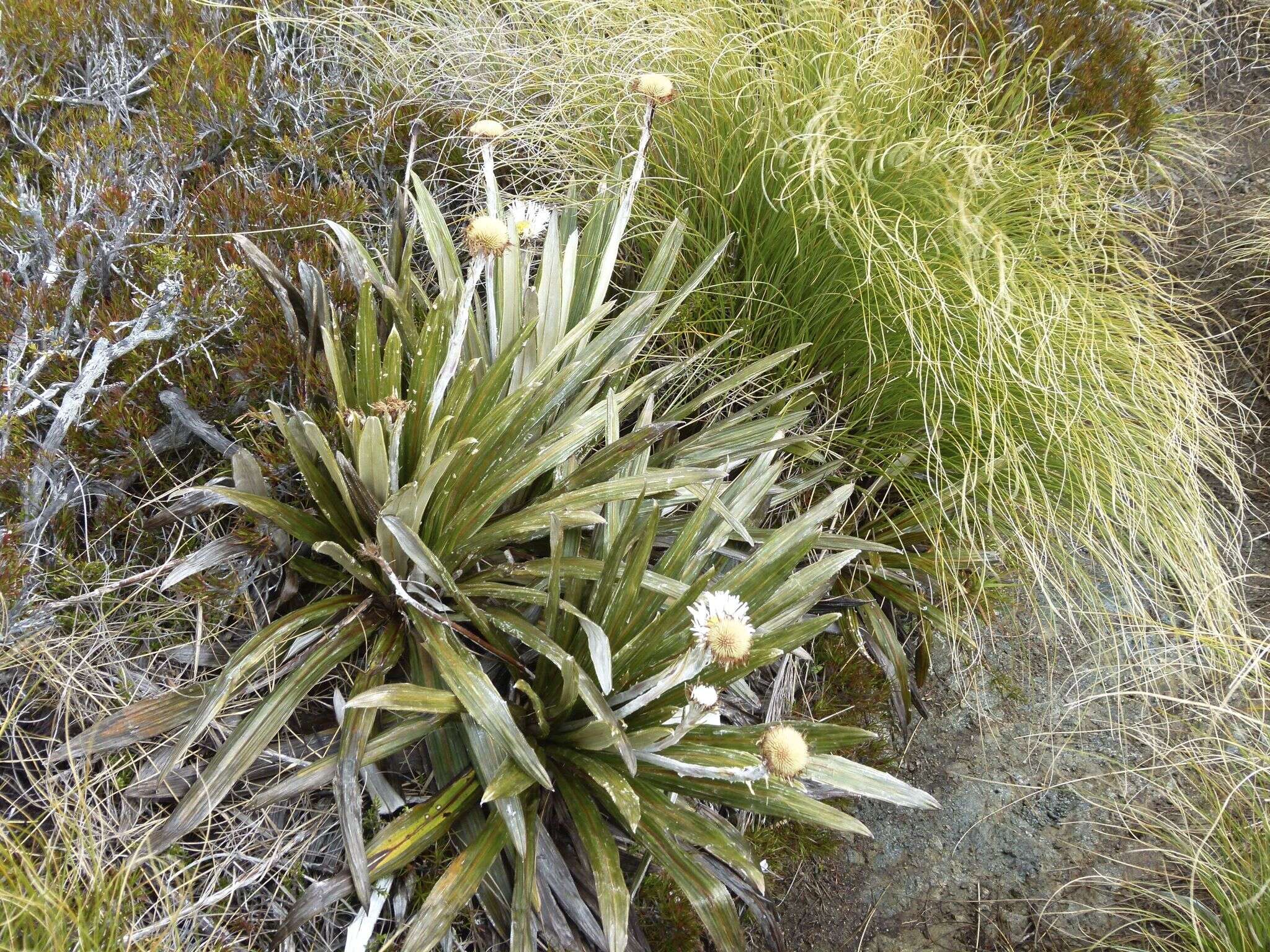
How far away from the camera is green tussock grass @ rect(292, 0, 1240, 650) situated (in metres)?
2.69

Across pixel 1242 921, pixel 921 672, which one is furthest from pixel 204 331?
pixel 1242 921

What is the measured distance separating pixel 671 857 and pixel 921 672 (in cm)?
131

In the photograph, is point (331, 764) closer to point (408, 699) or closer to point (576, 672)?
point (408, 699)

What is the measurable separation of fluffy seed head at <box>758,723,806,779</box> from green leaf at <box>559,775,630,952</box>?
1.71 ft

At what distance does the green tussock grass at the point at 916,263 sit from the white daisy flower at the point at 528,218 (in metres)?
0.53

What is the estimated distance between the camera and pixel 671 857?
1982 mm

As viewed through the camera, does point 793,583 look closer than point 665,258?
Yes

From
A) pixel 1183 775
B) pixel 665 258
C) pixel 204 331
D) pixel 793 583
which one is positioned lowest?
pixel 1183 775

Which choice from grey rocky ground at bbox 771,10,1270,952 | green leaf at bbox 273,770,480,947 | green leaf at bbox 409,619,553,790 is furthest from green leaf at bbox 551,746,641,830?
grey rocky ground at bbox 771,10,1270,952

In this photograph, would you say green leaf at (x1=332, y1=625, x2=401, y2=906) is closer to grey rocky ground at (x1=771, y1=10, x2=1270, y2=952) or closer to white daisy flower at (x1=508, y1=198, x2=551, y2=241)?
white daisy flower at (x1=508, y1=198, x2=551, y2=241)

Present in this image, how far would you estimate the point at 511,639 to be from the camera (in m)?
2.26

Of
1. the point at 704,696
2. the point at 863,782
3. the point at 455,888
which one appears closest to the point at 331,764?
the point at 455,888

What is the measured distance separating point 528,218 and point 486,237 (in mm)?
858

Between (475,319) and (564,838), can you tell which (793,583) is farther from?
(475,319)
